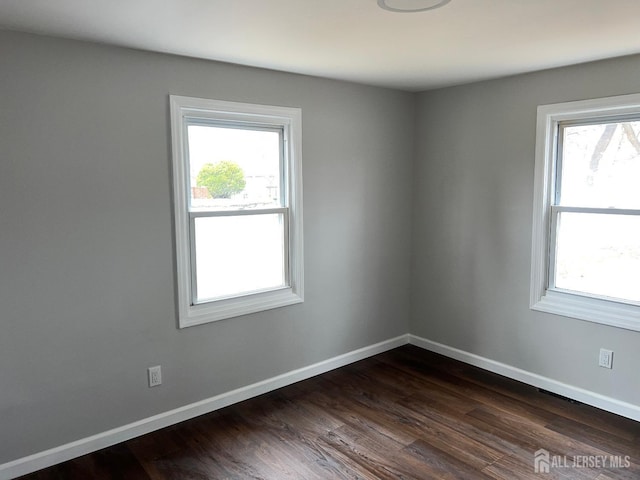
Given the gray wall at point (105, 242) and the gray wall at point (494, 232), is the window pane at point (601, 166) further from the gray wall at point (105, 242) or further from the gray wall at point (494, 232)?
the gray wall at point (105, 242)

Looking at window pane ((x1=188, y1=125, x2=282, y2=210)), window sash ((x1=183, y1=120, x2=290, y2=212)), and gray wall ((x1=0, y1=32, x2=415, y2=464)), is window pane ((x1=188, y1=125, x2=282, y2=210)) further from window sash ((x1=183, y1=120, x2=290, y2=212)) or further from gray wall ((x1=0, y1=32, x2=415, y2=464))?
gray wall ((x1=0, y1=32, x2=415, y2=464))

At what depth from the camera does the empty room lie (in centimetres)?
240

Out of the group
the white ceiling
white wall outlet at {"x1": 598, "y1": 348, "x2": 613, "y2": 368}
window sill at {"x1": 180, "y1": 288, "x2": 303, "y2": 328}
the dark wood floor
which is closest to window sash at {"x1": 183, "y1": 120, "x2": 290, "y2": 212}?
the white ceiling

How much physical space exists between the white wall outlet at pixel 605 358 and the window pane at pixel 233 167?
2.47 m

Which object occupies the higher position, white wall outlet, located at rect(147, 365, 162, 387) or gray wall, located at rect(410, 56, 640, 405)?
gray wall, located at rect(410, 56, 640, 405)

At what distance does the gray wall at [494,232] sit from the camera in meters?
3.14

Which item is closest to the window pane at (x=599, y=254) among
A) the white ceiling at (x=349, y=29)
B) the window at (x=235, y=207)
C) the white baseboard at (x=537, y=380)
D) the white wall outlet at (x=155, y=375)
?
the white baseboard at (x=537, y=380)

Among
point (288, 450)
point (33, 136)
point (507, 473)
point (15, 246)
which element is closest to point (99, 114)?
point (33, 136)

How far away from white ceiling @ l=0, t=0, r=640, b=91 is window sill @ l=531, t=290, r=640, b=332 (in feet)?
5.24

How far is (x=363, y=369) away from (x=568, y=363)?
1537 mm

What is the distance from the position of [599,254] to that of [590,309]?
383 millimetres

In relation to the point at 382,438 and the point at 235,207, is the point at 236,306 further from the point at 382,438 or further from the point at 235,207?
the point at 382,438

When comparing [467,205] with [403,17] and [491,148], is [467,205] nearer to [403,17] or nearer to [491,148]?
[491,148]

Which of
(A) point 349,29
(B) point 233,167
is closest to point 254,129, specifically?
(B) point 233,167
